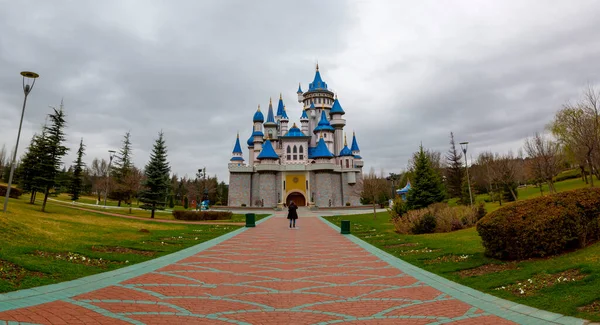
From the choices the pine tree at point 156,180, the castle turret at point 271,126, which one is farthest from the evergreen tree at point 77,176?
the castle turret at point 271,126

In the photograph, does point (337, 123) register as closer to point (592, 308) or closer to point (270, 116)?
point (270, 116)

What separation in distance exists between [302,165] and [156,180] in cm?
2623

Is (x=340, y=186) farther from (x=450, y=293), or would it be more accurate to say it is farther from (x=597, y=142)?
(x=450, y=293)

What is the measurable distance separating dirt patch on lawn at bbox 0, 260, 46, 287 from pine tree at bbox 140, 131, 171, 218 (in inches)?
846

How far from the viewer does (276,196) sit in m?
51.2

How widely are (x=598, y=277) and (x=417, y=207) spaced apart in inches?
680

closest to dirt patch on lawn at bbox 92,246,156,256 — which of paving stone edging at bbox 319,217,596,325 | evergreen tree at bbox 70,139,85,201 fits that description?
paving stone edging at bbox 319,217,596,325

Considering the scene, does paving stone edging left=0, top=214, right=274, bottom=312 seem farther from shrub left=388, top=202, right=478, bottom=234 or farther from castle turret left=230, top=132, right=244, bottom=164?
castle turret left=230, top=132, right=244, bottom=164

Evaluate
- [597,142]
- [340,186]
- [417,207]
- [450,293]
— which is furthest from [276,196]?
[450,293]

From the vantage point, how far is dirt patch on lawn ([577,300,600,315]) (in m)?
4.31

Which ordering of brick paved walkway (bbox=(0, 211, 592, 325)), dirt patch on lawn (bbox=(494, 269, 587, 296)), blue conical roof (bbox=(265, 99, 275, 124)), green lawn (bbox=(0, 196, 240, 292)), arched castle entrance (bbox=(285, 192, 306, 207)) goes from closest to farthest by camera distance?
brick paved walkway (bbox=(0, 211, 592, 325)) < dirt patch on lawn (bbox=(494, 269, 587, 296)) < green lawn (bbox=(0, 196, 240, 292)) < arched castle entrance (bbox=(285, 192, 306, 207)) < blue conical roof (bbox=(265, 99, 275, 124))

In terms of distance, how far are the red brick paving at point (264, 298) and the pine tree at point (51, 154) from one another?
65.5ft

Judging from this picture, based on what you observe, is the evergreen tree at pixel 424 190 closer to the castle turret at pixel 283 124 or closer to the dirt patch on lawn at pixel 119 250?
the dirt patch on lawn at pixel 119 250

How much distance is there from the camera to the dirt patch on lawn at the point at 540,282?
5.54 meters
